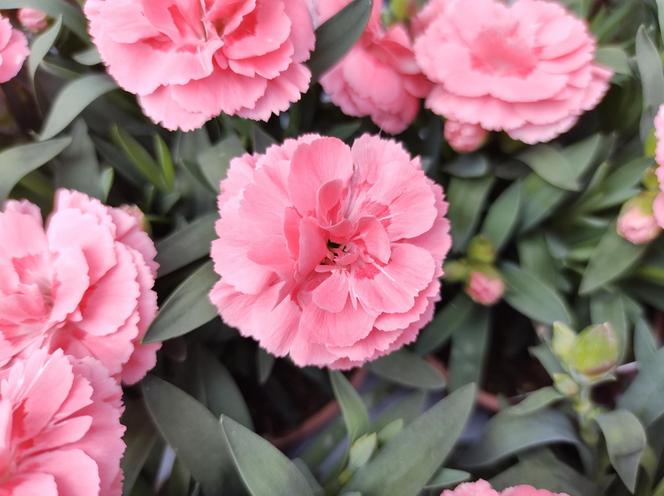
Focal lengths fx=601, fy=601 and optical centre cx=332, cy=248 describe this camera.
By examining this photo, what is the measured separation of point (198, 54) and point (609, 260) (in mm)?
454

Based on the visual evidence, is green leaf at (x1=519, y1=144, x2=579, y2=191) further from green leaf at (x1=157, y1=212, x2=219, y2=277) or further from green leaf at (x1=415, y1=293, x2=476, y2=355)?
green leaf at (x1=157, y1=212, x2=219, y2=277)

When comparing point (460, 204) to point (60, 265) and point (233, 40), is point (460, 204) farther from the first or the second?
point (60, 265)

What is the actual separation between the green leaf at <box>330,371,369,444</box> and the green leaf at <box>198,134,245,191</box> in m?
0.23

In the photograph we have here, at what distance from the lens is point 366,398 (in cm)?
71

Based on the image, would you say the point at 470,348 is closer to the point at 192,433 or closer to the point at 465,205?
the point at 465,205

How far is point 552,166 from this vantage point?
639mm

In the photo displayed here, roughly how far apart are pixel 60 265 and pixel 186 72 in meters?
0.19

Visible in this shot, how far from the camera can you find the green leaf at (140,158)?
2.02 feet

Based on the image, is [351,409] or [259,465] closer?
[259,465]

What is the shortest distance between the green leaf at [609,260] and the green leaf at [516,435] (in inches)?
5.4

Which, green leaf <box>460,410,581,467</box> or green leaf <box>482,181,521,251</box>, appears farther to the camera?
green leaf <box>482,181,521,251</box>

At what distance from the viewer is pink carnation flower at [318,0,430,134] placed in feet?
2.01

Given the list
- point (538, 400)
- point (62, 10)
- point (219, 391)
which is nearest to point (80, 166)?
point (62, 10)

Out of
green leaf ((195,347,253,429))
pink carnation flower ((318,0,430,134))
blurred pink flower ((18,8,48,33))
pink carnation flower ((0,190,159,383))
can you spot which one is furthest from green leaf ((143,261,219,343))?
blurred pink flower ((18,8,48,33))
